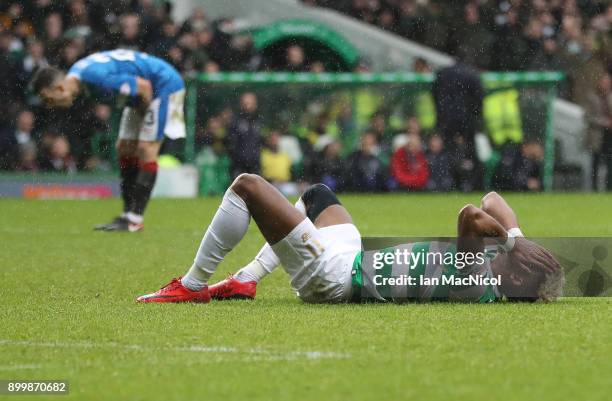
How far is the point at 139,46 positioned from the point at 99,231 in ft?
23.2

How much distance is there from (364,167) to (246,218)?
47.3 ft

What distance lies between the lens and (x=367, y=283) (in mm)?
7402

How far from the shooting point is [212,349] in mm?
5957

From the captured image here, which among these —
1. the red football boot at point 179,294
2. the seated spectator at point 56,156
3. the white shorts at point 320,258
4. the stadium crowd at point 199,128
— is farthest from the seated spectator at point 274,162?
the white shorts at point 320,258

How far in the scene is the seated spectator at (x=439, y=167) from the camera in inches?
854

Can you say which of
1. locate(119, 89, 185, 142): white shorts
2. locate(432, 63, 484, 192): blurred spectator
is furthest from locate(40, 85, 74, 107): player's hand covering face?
locate(432, 63, 484, 192): blurred spectator

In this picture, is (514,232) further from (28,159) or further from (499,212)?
(28,159)

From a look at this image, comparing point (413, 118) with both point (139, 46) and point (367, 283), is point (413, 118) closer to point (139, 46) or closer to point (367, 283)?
point (139, 46)

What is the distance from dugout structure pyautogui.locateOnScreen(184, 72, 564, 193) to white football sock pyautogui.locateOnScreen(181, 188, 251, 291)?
14.1m

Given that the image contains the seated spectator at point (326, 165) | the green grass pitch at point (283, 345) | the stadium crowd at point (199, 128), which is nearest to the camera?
the green grass pitch at point (283, 345)

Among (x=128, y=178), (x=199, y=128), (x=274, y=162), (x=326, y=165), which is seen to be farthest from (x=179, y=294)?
(x=199, y=128)

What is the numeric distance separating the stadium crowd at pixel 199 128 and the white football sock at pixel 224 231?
1285cm

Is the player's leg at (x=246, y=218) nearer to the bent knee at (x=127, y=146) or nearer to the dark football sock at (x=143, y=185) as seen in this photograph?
the dark football sock at (x=143, y=185)

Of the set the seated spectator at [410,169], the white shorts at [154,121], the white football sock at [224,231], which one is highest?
the white football sock at [224,231]
